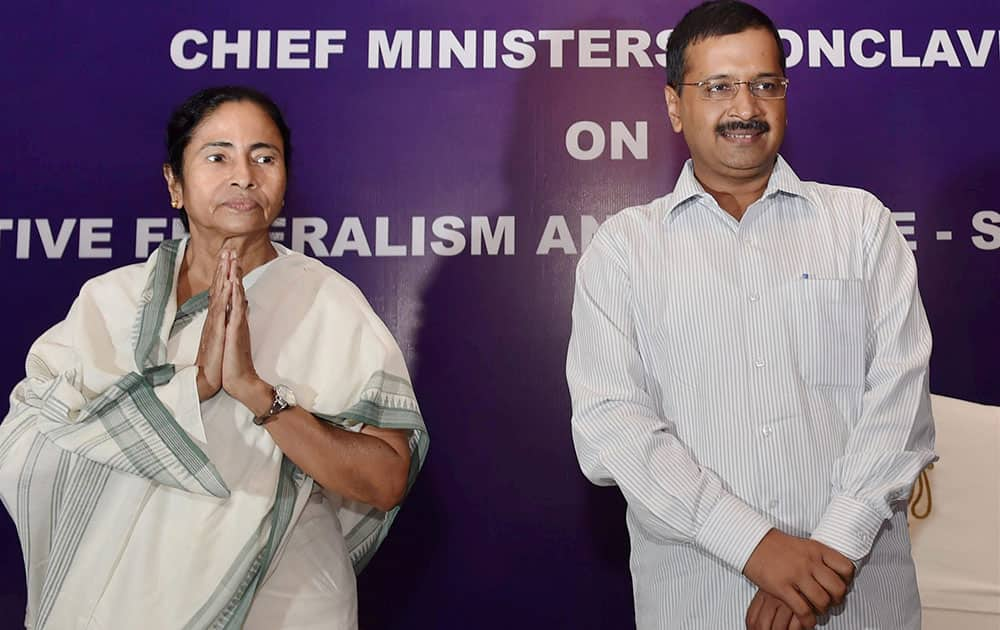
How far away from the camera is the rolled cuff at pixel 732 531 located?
1.80 metres

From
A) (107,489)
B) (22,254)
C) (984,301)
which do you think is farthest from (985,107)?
(22,254)

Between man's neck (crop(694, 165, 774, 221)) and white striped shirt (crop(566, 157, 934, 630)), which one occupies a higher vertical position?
man's neck (crop(694, 165, 774, 221))

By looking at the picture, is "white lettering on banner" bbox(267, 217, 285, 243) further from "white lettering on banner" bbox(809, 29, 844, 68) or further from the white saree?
"white lettering on banner" bbox(809, 29, 844, 68)

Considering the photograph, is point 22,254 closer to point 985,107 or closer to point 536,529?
point 536,529

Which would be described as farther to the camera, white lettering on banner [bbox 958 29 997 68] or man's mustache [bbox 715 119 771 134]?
white lettering on banner [bbox 958 29 997 68]

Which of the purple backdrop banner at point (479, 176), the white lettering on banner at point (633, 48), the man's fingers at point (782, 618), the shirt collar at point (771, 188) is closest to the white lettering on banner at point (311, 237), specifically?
the purple backdrop banner at point (479, 176)

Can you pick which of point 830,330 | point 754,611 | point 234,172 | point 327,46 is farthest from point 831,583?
point 327,46

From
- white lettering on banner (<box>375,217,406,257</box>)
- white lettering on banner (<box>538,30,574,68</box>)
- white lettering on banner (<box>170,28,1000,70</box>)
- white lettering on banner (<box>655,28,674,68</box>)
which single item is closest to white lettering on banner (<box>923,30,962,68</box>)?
white lettering on banner (<box>170,28,1000,70</box>)

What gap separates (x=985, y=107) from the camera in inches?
119

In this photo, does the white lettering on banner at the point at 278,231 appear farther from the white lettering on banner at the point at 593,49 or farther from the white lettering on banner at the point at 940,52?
the white lettering on banner at the point at 940,52

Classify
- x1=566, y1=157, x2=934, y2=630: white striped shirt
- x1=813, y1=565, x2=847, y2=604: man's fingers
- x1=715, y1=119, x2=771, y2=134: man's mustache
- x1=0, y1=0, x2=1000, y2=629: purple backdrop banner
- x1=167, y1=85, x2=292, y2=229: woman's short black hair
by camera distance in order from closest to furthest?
1. x1=813, y1=565, x2=847, y2=604: man's fingers
2. x1=566, y1=157, x2=934, y2=630: white striped shirt
3. x1=715, y1=119, x2=771, y2=134: man's mustache
4. x1=167, y1=85, x2=292, y2=229: woman's short black hair
5. x1=0, y1=0, x2=1000, y2=629: purple backdrop banner

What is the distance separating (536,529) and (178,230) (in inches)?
47.4

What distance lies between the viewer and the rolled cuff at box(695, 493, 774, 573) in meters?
1.80

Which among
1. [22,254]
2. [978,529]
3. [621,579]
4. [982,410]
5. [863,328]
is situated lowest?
[621,579]
